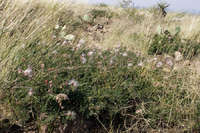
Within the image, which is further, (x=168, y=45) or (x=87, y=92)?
(x=168, y=45)

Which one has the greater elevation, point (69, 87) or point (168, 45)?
point (69, 87)

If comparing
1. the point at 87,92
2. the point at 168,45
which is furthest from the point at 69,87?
the point at 168,45

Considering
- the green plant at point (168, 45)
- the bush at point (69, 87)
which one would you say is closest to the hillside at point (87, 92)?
the bush at point (69, 87)

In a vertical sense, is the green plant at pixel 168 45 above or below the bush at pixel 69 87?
below

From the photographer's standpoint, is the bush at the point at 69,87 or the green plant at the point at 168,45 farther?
the green plant at the point at 168,45

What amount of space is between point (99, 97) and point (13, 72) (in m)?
0.79

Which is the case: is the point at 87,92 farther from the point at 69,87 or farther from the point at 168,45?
the point at 168,45

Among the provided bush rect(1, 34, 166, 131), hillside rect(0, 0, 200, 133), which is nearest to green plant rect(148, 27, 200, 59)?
hillside rect(0, 0, 200, 133)

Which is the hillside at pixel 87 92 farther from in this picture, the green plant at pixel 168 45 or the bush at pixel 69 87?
the green plant at pixel 168 45

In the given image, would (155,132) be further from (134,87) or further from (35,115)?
(35,115)

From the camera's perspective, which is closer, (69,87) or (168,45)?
(69,87)

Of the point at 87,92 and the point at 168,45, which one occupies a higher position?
the point at 87,92

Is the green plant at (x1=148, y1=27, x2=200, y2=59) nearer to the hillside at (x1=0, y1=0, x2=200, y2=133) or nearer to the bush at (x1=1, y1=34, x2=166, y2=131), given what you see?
the hillside at (x1=0, y1=0, x2=200, y2=133)

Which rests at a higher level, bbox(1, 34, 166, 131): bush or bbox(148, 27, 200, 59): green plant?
bbox(1, 34, 166, 131): bush
